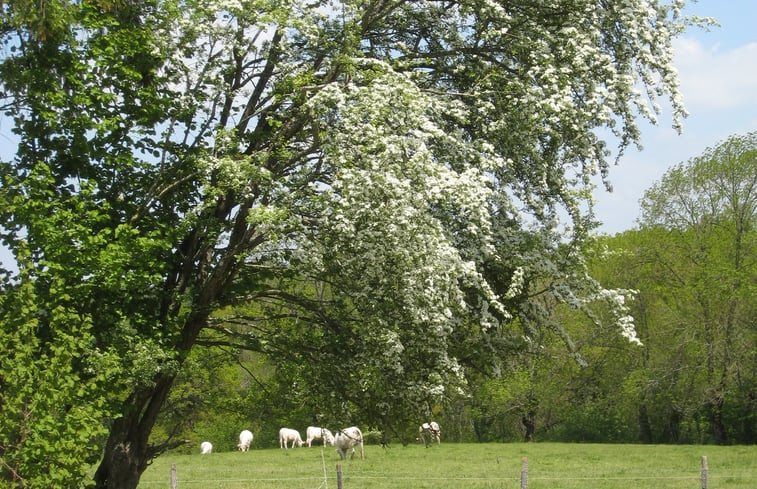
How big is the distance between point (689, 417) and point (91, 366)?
134ft

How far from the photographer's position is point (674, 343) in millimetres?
49969

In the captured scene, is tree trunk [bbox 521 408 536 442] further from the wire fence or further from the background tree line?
the wire fence

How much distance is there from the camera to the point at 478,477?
28.6 m

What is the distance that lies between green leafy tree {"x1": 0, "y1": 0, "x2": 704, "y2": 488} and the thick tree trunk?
4 centimetres

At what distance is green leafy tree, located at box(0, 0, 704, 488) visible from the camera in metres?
13.4

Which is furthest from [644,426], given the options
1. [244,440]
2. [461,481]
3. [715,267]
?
[461,481]

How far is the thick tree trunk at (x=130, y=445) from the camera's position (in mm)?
16219

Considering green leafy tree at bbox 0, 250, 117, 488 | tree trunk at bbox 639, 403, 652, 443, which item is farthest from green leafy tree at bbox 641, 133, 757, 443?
green leafy tree at bbox 0, 250, 117, 488

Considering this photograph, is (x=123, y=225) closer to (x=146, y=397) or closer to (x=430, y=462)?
(x=146, y=397)

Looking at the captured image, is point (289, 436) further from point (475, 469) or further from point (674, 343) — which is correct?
point (475, 469)

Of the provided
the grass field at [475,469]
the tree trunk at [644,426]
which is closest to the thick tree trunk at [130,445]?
the grass field at [475,469]

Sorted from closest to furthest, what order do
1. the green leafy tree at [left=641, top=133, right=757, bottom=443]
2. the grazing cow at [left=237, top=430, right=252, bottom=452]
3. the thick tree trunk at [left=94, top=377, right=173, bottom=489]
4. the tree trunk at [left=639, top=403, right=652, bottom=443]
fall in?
the thick tree trunk at [left=94, top=377, right=173, bottom=489] < the green leafy tree at [left=641, top=133, right=757, bottom=443] < the grazing cow at [left=237, top=430, right=252, bottom=452] < the tree trunk at [left=639, top=403, right=652, bottom=443]

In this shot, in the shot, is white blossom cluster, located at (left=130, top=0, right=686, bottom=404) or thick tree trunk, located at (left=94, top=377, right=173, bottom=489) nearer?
white blossom cluster, located at (left=130, top=0, right=686, bottom=404)

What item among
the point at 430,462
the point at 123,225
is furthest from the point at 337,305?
the point at 430,462
